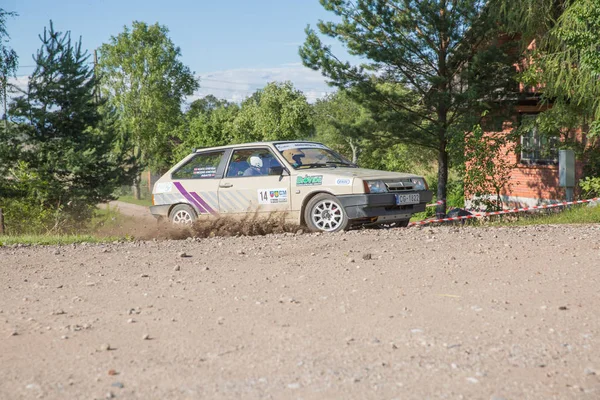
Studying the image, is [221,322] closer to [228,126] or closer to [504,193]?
[504,193]

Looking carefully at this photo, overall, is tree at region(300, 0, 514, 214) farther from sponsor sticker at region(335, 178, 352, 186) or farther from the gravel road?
the gravel road

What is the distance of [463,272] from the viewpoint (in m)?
7.29

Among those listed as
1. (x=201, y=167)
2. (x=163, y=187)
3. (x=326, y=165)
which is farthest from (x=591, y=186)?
(x=163, y=187)

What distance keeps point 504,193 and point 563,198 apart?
2433 millimetres

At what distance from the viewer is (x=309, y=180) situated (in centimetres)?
1138

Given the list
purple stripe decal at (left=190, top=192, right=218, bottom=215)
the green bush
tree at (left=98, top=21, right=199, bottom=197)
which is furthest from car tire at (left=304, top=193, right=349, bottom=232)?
tree at (left=98, top=21, right=199, bottom=197)

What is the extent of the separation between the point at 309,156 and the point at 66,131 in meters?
18.2

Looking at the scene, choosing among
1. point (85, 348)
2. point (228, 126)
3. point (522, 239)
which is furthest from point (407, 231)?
point (228, 126)

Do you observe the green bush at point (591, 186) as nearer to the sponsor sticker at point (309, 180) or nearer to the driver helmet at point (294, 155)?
the driver helmet at point (294, 155)

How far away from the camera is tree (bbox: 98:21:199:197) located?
67.4 m

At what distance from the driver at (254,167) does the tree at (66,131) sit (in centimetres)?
1552

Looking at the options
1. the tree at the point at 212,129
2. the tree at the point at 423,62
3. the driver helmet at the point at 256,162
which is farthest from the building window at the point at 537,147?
the tree at the point at 212,129

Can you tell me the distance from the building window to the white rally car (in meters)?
12.7

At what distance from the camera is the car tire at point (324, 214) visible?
1116cm
